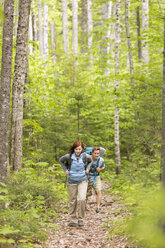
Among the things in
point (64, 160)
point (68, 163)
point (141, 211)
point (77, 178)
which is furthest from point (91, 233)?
point (141, 211)

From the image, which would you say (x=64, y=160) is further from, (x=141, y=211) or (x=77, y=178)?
(x=141, y=211)

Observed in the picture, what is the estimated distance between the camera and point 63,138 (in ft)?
39.8

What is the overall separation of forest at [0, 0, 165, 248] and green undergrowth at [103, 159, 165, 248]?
0.04ft

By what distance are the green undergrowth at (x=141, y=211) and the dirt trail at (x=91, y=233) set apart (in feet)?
0.39

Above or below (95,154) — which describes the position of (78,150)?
above

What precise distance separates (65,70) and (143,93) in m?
4.35

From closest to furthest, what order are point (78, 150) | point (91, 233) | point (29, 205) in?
point (91, 233), point (78, 150), point (29, 205)

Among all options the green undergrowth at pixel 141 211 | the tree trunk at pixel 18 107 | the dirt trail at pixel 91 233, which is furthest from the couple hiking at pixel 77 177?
the tree trunk at pixel 18 107

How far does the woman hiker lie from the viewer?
6598mm

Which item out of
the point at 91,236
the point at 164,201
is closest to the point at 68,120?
the point at 91,236

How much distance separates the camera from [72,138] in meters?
12.3

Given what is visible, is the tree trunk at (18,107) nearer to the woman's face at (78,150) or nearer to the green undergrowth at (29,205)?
the green undergrowth at (29,205)

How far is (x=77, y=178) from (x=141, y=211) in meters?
2.39

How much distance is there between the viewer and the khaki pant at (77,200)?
6664 millimetres
